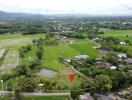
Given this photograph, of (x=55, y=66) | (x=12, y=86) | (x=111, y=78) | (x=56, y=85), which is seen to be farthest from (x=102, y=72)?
(x=12, y=86)

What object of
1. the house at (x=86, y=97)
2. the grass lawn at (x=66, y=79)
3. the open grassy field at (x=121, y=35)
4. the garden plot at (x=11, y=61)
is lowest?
the garden plot at (x=11, y=61)

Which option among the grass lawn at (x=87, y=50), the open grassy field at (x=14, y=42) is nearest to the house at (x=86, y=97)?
the grass lawn at (x=87, y=50)

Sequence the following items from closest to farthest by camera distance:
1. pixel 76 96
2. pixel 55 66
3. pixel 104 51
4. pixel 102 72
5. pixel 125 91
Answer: pixel 76 96
pixel 125 91
pixel 102 72
pixel 55 66
pixel 104 51

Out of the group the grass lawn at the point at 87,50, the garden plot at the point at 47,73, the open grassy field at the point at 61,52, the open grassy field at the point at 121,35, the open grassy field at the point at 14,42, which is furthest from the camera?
the open grassy field at the point at 121,35

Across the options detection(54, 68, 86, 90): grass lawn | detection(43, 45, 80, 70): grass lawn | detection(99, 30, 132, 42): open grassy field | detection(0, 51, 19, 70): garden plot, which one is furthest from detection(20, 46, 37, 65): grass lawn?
detection(99, 30, 132, 42): open grassy field

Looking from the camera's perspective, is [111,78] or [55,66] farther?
[55,66]

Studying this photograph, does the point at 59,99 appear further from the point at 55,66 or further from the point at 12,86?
the point at 55,66

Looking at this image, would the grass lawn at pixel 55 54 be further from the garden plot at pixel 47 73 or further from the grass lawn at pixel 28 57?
the grass lawn at pixel 28 57

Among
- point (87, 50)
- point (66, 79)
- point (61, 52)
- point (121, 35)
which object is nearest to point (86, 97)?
point (66, 79)
